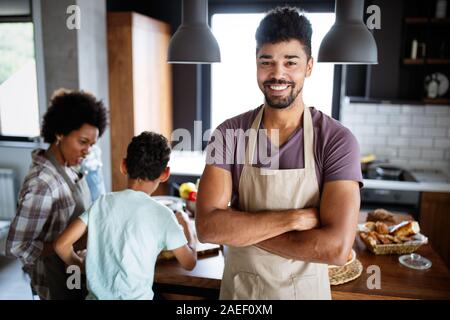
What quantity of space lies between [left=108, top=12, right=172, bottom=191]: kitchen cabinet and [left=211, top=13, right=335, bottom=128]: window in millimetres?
583

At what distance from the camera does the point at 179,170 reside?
3.60m

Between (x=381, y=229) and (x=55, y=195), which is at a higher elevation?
(x=55, y=195)

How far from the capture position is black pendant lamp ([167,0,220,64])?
2.00m

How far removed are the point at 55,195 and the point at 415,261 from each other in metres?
1.53

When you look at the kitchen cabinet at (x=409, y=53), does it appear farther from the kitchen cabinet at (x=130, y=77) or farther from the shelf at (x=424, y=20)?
the kitchen cabinet at (x=130, y=77)

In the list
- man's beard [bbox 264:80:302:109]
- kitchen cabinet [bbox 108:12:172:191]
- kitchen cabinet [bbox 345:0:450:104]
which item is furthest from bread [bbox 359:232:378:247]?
kitchen cabinet [bbox 108:12:172:191]

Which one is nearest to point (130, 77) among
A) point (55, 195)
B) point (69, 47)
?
point (69, 47)

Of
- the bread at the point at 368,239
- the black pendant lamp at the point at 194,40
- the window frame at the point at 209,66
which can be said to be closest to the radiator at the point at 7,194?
the window frame at the point at 209,66

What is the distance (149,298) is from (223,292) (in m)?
0.30

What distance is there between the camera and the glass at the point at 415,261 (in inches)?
68.2

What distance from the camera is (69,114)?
2043 millimetres

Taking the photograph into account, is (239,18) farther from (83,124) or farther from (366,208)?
(83,124)

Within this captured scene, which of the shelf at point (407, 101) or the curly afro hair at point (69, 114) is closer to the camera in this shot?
the curly afro hair at point (69, 114)

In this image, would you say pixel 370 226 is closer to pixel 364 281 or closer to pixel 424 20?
pixel 364 281
